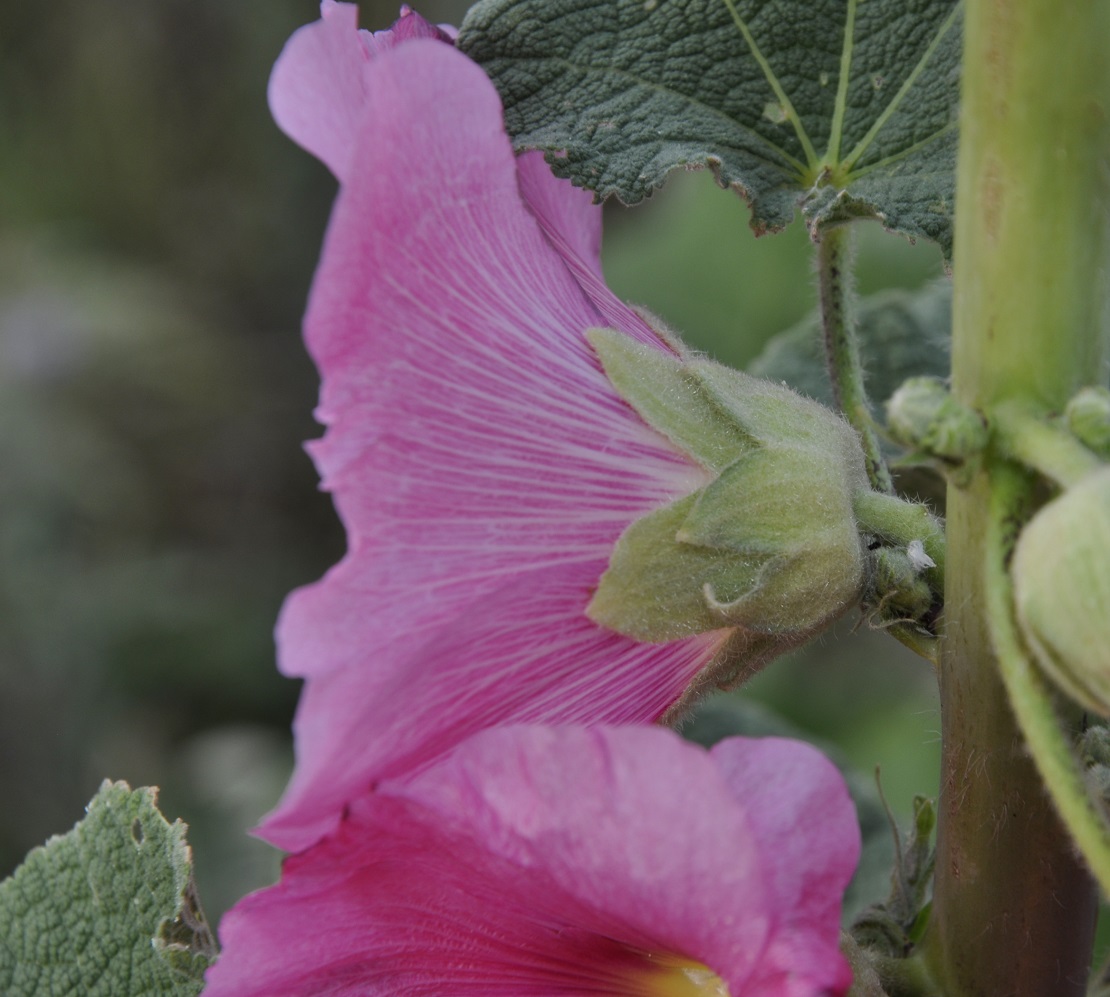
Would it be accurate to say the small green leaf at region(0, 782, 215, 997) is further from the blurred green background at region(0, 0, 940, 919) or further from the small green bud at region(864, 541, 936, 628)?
the blurred green background at region(0, 0, 940, 919)

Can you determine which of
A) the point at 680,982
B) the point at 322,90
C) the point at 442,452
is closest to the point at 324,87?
the point at 322,90

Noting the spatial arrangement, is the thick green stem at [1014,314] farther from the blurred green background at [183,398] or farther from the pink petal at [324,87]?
the blurred green background at [183,398]

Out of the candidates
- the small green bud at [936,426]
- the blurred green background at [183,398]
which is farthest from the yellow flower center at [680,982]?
the blurred green background at [183,398]

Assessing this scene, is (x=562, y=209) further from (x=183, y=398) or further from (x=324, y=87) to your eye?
(x=183, y=398)

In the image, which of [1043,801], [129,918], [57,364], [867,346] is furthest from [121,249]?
[1043,801]

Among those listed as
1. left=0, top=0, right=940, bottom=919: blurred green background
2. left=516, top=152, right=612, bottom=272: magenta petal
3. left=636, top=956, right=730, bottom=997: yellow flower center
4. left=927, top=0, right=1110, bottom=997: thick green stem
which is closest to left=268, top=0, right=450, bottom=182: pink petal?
left=516, top=152, right=612, bottom=272: magenta petal

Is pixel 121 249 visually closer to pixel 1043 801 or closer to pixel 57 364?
pixel 57 364
